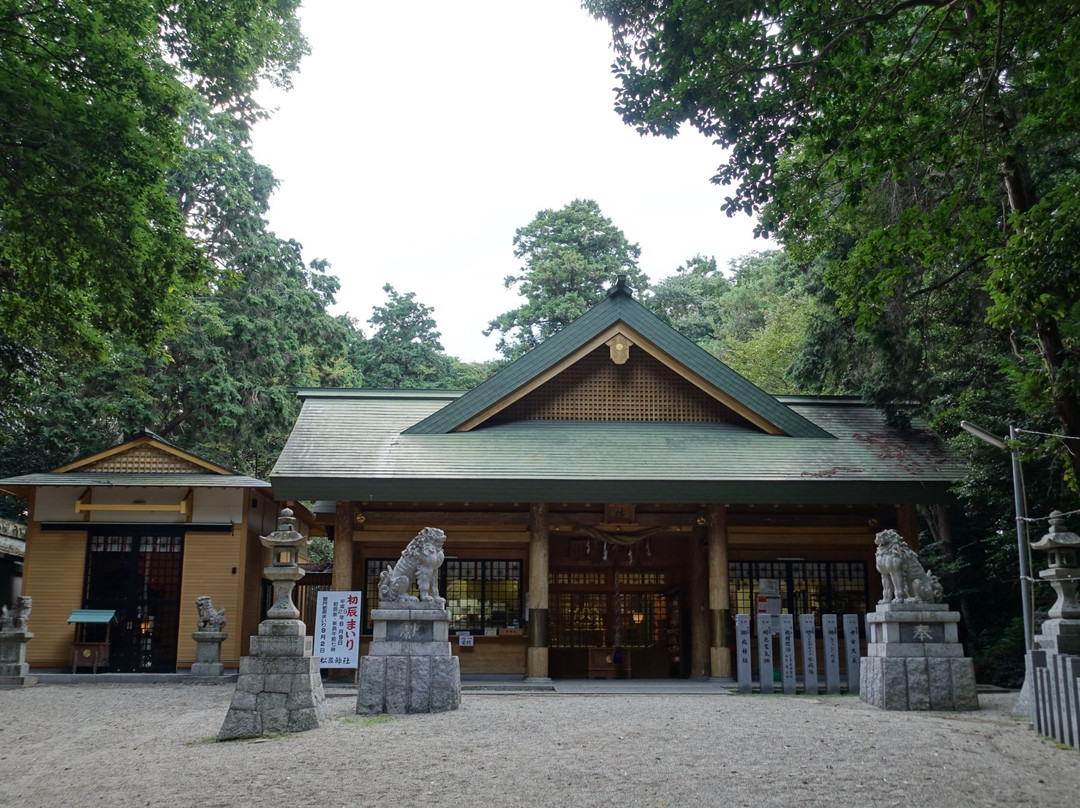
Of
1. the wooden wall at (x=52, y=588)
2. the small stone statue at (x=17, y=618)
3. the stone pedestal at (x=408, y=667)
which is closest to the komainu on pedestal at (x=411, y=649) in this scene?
the stone pedestal at (x=408, y=667)

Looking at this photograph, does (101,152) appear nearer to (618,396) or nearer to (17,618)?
(17,618)

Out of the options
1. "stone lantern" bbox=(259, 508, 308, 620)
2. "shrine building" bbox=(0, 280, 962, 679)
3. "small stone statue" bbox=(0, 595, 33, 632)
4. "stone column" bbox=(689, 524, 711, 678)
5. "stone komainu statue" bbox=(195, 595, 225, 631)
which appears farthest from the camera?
"stone komainu statue" bbox=(195, 595, 225, 631)

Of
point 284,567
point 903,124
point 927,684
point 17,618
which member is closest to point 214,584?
point 17,618

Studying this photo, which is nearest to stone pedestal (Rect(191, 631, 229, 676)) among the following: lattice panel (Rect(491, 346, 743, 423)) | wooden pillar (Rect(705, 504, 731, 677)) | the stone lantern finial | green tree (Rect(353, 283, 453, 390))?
lattice panel (Rect(491, 346, 743, 423))

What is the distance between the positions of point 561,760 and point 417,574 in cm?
432

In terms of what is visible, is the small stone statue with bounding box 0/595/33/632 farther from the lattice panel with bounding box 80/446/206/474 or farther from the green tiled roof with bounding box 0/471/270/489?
the lattice panel with bounding box 80/446/206/474

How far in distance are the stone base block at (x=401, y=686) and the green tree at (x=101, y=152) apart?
501 centimetres

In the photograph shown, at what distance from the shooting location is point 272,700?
9773 millimetres

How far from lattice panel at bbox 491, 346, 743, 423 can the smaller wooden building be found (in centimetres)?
620

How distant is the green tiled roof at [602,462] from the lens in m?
15.6

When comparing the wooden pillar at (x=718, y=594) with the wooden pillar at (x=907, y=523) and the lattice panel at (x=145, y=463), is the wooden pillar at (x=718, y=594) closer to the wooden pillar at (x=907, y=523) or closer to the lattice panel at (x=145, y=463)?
the wooden pillar at (x=907, y=523)

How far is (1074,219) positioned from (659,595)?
12766 mm

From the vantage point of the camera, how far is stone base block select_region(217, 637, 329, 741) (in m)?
9.62

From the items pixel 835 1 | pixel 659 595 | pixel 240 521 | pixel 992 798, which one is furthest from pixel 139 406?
pixel 992 798
